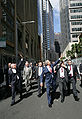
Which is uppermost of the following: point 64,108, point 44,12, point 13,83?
point 44,12

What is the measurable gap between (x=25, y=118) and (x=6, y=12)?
67.9 ft

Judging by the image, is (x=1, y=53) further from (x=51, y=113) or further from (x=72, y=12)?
(x=72, y=12)

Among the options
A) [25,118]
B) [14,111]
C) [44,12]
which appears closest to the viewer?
[25,118]

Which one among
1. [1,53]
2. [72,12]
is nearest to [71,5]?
[72,12]

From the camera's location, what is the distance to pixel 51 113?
13.4 ft

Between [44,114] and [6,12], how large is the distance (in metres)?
20.6

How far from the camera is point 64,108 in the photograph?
14.8 ft

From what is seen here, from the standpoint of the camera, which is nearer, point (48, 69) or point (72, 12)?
point (48, 69)

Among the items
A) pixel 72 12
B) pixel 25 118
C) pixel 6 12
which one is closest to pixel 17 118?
pixel 25 118

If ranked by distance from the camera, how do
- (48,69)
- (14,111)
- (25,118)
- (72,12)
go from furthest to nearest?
(72,12)
(48,69)
(14,111)
(25,118)

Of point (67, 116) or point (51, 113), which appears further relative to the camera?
point (51, 113)

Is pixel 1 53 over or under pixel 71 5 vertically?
under

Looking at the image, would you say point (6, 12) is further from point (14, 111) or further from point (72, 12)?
point (72, 12)

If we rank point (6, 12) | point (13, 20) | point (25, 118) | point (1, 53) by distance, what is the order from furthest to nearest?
point (13, 20), point (6, 12), point (1, 53), point (25, 118)
